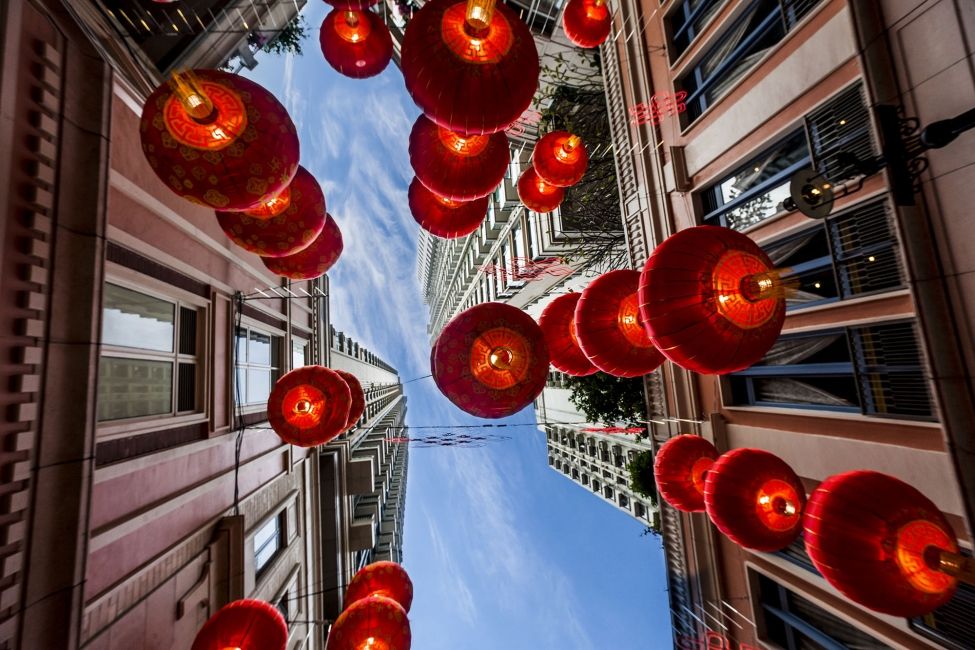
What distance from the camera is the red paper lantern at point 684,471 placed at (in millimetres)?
6855

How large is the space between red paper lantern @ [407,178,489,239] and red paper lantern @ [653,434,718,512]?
5728 mm

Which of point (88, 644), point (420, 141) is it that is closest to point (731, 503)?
point (420, 141)

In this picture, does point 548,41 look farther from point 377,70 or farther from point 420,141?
point 420,141

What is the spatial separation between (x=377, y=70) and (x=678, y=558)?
43.6 feet

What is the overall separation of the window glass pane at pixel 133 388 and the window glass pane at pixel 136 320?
0.30 meters

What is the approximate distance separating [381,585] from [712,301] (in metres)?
8.71

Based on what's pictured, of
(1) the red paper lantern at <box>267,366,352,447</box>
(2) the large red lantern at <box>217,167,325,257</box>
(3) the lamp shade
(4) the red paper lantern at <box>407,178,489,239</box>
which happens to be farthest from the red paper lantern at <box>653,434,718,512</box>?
(2) the large red lantern at <box>217,167,325,257</box>

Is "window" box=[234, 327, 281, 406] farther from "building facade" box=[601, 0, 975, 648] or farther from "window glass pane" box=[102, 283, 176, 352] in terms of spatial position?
"building facade" box=[601, 0, 975, 648]

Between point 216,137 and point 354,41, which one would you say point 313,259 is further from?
point 354,41

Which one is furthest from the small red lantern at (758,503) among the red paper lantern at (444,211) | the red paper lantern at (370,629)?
the red paper lantern at (444,211)

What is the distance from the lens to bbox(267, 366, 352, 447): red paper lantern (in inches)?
300

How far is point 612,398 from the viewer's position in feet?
43.2

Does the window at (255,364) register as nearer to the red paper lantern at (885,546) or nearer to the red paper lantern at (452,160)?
the red paper lantern at (452,160)

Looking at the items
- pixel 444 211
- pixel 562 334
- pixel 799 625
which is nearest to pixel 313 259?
pixel 444 211
